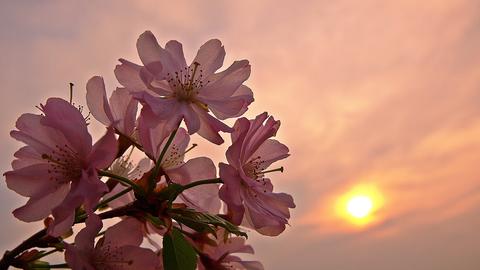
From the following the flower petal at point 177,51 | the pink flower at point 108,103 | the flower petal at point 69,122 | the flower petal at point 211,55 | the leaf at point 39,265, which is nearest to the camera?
the flower petal at point 69,122

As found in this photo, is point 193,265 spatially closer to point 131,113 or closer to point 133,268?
point 133,268

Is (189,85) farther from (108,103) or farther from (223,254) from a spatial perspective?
(223,254)

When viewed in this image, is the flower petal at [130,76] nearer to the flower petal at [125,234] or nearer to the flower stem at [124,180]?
the flower stem at [124,180]

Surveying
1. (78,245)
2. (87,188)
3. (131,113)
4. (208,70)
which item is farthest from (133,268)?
(208,70)

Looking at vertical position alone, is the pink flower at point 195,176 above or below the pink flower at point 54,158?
above

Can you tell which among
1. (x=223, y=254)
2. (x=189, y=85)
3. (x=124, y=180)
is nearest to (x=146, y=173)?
(x=124, y=180)

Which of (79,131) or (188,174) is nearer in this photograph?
(79,131)

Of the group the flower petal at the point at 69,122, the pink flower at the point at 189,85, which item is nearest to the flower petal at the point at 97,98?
the pink flower at the point at 189,85
